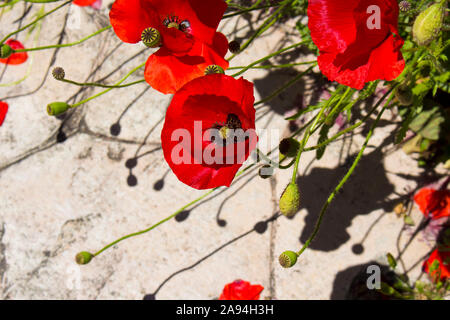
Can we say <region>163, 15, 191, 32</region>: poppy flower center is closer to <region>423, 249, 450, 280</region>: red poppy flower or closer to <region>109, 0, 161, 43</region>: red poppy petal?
<region>109, 0, 161, 43</region>: red poppy petal

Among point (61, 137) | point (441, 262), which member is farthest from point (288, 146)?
point (61, 137)

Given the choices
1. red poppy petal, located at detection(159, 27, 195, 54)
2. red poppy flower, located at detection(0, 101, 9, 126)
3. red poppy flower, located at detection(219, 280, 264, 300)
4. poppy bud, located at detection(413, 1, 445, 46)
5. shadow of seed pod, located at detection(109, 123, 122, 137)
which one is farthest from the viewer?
shadow of seed pod, located at detection(109, 123, 122, 137)

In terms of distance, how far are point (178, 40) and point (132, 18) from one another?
121 mm

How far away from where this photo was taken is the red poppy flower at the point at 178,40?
0.86 meters

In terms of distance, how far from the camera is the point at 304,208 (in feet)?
4.61

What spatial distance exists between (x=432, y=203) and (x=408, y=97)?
59 cm

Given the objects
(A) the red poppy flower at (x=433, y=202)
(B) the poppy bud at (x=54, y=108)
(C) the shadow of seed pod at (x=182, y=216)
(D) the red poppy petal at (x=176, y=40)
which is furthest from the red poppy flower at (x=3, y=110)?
(A) the red poppy flower at (x=433, y=202)

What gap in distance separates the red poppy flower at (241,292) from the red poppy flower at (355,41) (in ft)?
2.44

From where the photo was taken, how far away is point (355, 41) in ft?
2.57

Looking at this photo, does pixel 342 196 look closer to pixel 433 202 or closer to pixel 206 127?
pixel 433 202

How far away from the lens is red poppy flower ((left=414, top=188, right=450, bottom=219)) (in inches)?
53.2

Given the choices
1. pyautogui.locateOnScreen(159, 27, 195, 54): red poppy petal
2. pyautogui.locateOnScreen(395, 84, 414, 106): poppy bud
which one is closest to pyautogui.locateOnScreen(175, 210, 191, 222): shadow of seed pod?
pyautogui.locateOnScreen(159, 27, 195, 54): red poppy petal

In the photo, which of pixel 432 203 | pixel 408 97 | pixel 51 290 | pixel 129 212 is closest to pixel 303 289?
pixel 432 203
